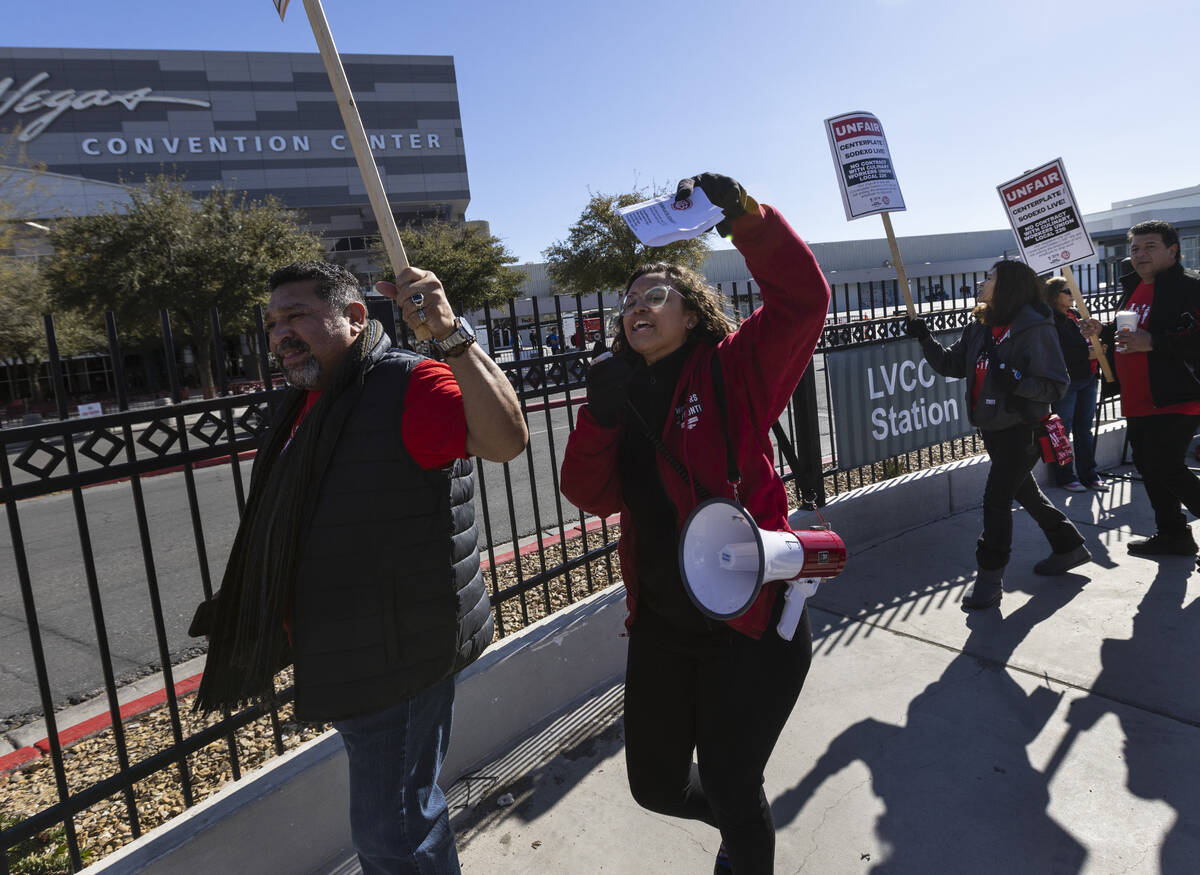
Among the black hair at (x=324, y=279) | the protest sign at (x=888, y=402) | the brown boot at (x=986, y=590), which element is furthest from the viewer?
the protest sign at (x=888, y=402)

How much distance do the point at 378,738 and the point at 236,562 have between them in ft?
1.96

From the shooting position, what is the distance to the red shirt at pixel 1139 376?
170 inches

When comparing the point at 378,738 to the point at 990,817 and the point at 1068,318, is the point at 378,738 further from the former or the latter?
the point at 1068,318

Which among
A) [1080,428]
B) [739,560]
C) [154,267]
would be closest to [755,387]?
[739,560]

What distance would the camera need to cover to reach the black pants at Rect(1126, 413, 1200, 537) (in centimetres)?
425

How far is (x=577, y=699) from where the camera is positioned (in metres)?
3.59

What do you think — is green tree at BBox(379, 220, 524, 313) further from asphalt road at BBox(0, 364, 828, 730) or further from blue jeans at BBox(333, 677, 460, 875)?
blue jeans at BBox(333, 677, 460, 875)

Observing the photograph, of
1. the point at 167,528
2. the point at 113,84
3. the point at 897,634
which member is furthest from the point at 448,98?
the point at 897,634

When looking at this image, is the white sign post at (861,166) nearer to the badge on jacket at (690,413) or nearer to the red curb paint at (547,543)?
the red curb paint at (547,543)

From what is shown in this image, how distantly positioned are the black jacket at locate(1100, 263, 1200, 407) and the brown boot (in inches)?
57.3

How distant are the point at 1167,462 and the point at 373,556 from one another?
184 inches

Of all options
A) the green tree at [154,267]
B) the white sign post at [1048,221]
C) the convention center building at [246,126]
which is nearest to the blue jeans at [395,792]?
the white sign post at [1048,221]

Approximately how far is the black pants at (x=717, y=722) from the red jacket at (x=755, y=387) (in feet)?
0.45

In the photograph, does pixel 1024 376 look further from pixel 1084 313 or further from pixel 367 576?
pixel 367 576
